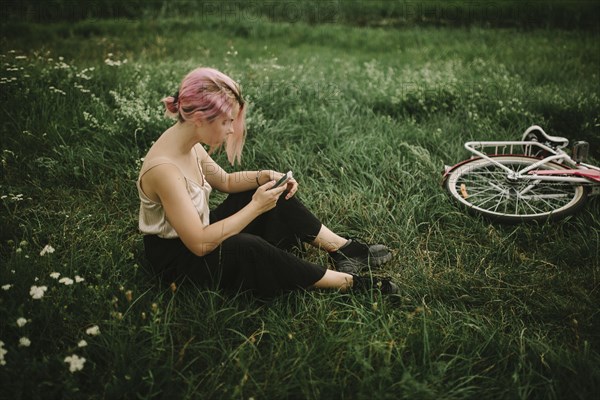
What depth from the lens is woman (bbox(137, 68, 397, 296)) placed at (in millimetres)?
2430

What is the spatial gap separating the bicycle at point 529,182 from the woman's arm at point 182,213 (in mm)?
2189

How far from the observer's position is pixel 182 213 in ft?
7.91

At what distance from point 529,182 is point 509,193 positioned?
0.18 metres

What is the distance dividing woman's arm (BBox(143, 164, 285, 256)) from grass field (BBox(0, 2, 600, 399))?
35 cm

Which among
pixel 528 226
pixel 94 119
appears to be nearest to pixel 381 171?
pixel 528 226

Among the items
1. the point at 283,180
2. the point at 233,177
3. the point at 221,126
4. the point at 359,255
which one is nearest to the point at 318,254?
the point at 359,255

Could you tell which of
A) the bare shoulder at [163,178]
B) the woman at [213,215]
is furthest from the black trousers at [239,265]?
the bare shoulder at [163,178]

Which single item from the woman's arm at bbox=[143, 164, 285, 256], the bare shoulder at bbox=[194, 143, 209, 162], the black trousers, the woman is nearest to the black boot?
the woman

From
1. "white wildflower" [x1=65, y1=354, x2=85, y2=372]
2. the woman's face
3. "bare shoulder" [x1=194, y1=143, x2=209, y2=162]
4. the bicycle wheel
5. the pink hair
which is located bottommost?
"white wildflower" [x1=65, y1=354, x2=85, y2=372]

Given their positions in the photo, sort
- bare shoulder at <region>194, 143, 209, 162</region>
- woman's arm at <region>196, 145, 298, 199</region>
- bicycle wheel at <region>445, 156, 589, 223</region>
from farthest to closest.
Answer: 1. bicycle wheel at <region>445, 156, 589, 223</region>
2. woman's arm at <region>196, 145, 298, 199</region>
3. bare shoulder at <region>194, 143, 209, 162</region>

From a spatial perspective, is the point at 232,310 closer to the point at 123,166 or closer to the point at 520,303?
the point at 520,303

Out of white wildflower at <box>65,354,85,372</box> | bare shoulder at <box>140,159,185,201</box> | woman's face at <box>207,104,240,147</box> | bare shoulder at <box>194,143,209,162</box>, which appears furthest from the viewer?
bare shoulder at <box>194,143,209,162</box>

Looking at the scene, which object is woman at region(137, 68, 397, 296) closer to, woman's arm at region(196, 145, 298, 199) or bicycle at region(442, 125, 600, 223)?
woman's arm at region(196, 145, 298, 199)

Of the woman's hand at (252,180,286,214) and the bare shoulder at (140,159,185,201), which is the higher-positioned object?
the bare shoulder at (140,159,185,201)
